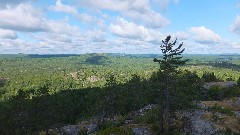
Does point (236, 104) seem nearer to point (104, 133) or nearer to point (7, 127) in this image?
point (104, 133)

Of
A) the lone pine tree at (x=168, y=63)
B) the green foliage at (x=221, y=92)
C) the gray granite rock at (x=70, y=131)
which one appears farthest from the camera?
the green foliage at (x=221, y=92)

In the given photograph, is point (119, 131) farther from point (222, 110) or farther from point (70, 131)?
point (70, 131)

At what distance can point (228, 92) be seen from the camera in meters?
102

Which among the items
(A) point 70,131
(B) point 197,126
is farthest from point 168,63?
(A) point 70,131

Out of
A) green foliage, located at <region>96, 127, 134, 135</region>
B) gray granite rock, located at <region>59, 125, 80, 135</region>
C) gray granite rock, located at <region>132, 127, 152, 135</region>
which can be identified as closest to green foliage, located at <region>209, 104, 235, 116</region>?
gray granite rock, located at <region>132, 127, 152, 135</region>

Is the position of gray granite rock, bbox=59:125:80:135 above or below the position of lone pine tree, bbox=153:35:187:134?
below

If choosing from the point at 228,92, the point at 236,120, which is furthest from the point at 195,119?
the point at 228,92

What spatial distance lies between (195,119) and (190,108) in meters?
11.2

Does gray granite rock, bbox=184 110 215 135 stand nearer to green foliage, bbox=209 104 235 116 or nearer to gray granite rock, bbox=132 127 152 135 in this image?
gray granite rock, bbox=132 127 152 135

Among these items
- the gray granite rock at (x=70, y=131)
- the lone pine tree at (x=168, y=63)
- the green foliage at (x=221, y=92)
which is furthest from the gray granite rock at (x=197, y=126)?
the green foliage at (x=221, y=92)

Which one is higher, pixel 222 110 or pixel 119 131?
pixel 222 110

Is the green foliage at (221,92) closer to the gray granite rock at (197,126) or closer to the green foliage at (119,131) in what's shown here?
the gray granite rock at (197,126)

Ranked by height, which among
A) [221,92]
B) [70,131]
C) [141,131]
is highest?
[221,92]

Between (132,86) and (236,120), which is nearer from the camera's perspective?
(236,120)
